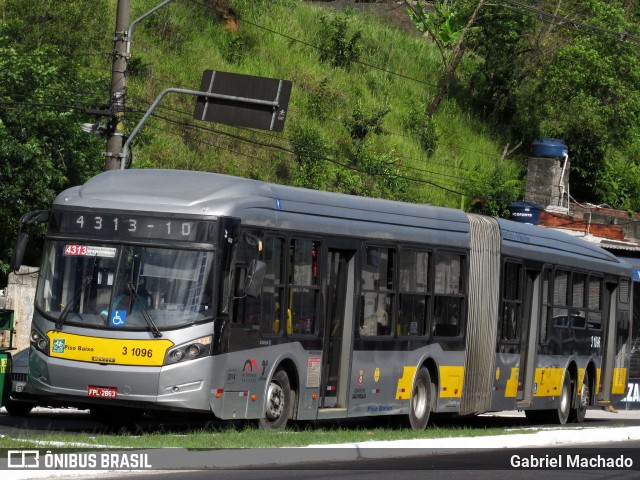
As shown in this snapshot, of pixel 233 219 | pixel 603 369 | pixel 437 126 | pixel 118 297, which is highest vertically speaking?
pixel 437 126

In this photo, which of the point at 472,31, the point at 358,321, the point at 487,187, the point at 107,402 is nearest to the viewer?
the point at 107,402

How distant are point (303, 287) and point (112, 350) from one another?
3087 millimetres

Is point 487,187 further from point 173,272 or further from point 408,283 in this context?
point 173,272

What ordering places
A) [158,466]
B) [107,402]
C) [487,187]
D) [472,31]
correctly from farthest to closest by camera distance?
[472,31] → [487,187] → [107,402] → [158,466]

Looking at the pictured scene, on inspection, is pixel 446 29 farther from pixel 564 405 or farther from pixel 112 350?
pixel 112 350

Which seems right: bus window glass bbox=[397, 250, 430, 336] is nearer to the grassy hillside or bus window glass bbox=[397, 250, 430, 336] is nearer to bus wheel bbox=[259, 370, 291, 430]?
bus wheel bbox=[259, 370, 291, 430]

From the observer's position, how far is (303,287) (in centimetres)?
1759

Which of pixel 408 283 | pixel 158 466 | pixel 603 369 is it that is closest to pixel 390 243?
pixel 408 283

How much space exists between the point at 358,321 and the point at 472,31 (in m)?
40.6

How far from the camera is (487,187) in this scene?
52250mm

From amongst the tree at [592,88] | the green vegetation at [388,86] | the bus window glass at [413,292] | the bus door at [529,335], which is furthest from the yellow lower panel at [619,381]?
the tree at [592,88]

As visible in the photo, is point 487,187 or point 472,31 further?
point 472,31

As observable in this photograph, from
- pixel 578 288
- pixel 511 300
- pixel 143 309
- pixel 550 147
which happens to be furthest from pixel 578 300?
pixel 550 147

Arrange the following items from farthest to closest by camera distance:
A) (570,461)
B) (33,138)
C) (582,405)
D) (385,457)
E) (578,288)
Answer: (33,138) < (582,405) < (578,288) < (570,461) < (385,457)
